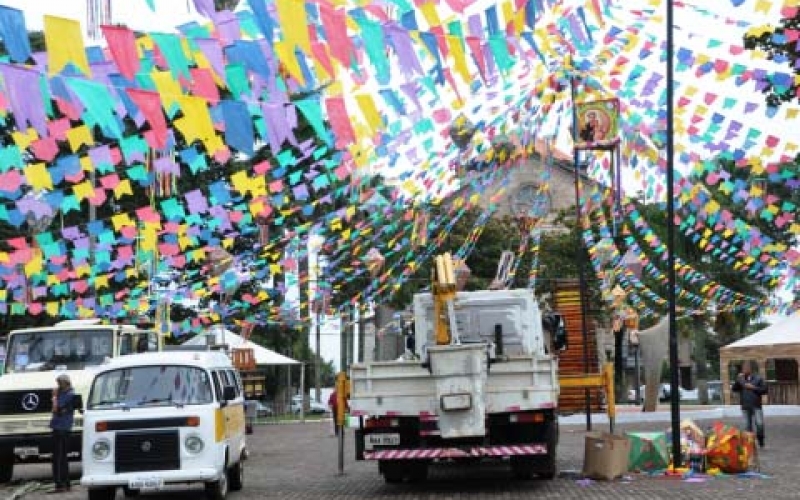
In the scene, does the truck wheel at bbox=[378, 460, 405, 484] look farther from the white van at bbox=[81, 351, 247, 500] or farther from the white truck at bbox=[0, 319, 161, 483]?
the white truck at bbox=[0, 319, 161, 483]

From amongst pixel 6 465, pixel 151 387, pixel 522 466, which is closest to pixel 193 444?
pixel 151 387

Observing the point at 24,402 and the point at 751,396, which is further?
the point at 751,396

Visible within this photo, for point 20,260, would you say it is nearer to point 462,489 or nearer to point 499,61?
point 462,489

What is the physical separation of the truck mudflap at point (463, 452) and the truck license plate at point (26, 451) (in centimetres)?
646

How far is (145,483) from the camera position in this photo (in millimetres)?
13969

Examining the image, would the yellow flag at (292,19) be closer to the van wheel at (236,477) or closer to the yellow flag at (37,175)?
the yellow flag at (37,175)

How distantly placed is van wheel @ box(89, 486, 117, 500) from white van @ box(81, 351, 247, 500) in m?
0.01

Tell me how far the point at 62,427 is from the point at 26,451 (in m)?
1.62

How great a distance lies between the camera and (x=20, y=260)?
1780cm

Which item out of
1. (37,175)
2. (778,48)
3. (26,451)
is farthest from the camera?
(778,48)

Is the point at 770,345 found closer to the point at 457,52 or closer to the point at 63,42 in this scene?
the point at 457,52

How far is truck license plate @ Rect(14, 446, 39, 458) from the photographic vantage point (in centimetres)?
1847

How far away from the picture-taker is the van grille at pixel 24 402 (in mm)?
18562

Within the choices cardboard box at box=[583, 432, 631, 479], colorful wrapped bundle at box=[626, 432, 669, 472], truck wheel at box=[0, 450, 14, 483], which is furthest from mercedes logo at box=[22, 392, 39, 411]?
colorful wrapped bundle at box=[626, 432, 669, 472]
